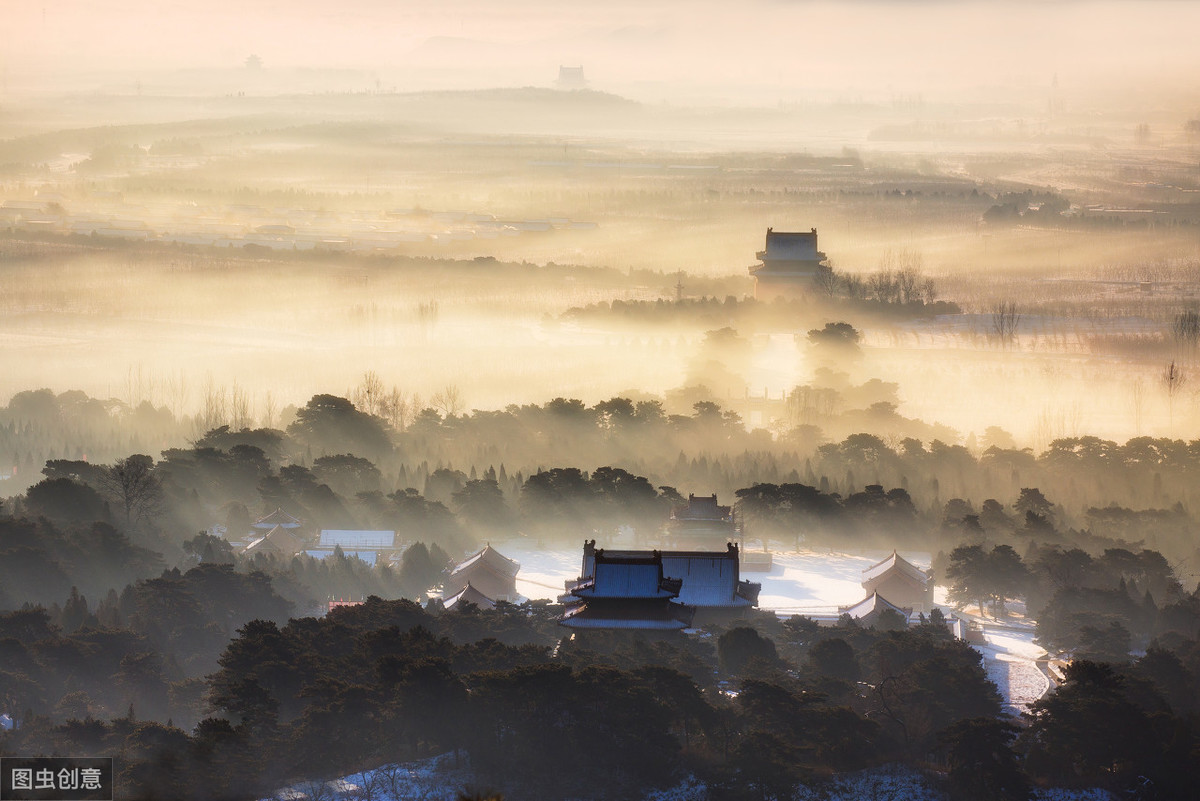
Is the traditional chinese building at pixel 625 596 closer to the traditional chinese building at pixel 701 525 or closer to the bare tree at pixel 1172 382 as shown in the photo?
the traditional chinese building at pixel 701 525

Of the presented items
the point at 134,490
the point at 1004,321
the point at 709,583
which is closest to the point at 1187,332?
the point at 1004,321

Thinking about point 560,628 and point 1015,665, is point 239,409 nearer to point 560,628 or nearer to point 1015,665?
point 560,628

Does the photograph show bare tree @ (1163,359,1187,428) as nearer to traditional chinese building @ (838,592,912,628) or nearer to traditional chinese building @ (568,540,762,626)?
traditional chinese building @ (838,592,912,628)

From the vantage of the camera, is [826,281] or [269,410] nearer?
[269,410]

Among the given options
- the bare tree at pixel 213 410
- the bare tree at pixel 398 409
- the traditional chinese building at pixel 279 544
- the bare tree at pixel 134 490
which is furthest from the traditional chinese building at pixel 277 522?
the bare tree at pixel 398 409

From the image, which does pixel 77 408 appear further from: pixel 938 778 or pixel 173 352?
pixel 938 778

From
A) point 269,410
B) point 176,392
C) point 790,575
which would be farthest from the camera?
point 176,392

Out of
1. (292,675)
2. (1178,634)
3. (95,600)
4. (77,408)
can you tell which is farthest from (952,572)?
(77,408)
